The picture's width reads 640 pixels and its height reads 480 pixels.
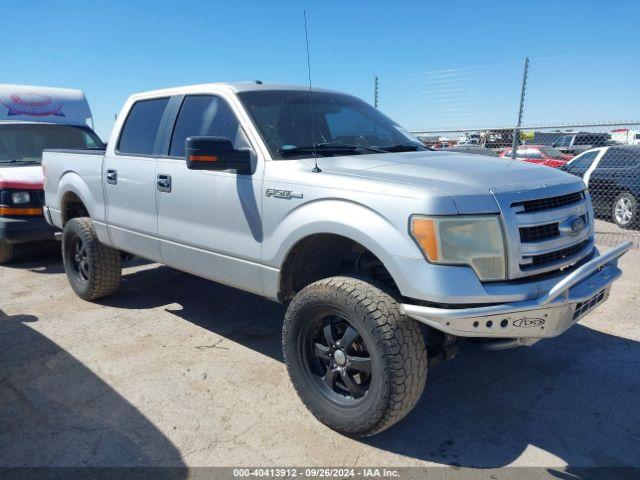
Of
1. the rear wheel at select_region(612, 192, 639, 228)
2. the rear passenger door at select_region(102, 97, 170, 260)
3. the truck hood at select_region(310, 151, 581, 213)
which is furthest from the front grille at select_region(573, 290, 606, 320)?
the rear wheel at select_region(612, 192, 639, 228)

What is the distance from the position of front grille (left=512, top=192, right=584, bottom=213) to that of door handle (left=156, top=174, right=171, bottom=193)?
8.13ft

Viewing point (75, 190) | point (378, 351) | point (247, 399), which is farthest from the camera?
point (75, 190)

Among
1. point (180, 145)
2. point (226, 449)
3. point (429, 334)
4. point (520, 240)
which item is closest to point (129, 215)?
point (180, 145)

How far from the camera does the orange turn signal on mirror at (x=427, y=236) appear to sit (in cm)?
241

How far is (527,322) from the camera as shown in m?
2.46

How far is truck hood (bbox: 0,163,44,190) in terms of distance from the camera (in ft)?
20.5

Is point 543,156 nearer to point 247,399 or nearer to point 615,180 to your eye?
point 615,180

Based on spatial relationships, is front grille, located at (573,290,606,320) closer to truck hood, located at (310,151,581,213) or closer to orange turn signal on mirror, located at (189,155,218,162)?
truck hood, located at (310,151,581,213)

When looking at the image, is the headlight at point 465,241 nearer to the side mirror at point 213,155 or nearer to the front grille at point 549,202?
the front grille at point 549,202

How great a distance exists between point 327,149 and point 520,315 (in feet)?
5.37

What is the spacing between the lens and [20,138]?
7.33 metres

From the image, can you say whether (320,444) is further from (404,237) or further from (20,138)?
(20,138)

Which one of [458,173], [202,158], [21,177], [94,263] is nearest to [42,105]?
[21,177]

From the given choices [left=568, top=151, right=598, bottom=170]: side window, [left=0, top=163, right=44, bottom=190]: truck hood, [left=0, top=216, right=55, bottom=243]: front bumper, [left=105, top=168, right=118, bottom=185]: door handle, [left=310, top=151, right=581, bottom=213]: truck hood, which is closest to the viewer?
[left=310, top=151, right=581, bottom=213]: truck hood
